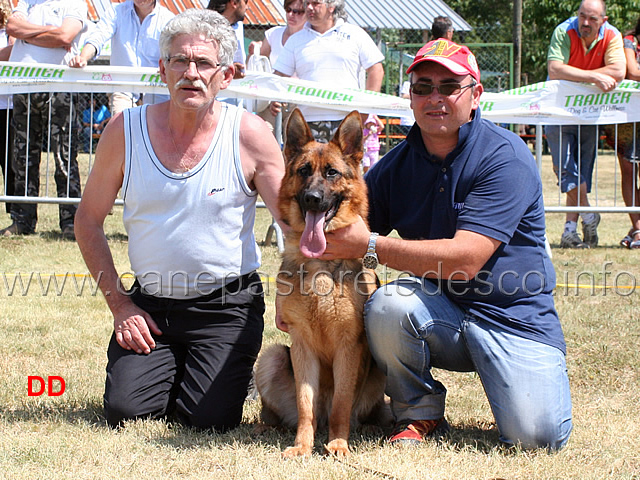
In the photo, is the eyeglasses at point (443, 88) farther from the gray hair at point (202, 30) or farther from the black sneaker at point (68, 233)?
the black sneaker at point (68, 233)

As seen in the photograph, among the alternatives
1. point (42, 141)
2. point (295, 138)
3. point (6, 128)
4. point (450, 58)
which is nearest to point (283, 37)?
point (42, 141)

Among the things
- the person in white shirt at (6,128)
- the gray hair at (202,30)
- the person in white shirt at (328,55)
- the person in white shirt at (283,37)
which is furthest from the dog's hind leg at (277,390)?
the person in white shirt at (6,128)

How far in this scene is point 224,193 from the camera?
3240mm

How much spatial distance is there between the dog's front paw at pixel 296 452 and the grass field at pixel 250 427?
0.04 m

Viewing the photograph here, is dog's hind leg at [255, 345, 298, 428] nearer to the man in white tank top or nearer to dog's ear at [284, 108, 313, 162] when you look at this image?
the man in white tank top

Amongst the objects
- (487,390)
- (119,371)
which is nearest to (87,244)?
(119,371)

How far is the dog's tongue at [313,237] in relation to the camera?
116 inches

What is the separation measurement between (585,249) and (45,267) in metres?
5.02

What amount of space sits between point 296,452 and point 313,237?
0.85 m

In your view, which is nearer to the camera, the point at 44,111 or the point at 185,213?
the point at 185,213

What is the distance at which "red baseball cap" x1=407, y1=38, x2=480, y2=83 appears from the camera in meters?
2.95

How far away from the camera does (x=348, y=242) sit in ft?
9.56

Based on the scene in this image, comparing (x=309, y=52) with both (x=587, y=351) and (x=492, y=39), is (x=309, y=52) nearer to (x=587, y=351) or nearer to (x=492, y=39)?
(x=587, y=351)

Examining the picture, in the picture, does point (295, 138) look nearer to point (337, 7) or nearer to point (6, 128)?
point (337, 7)
